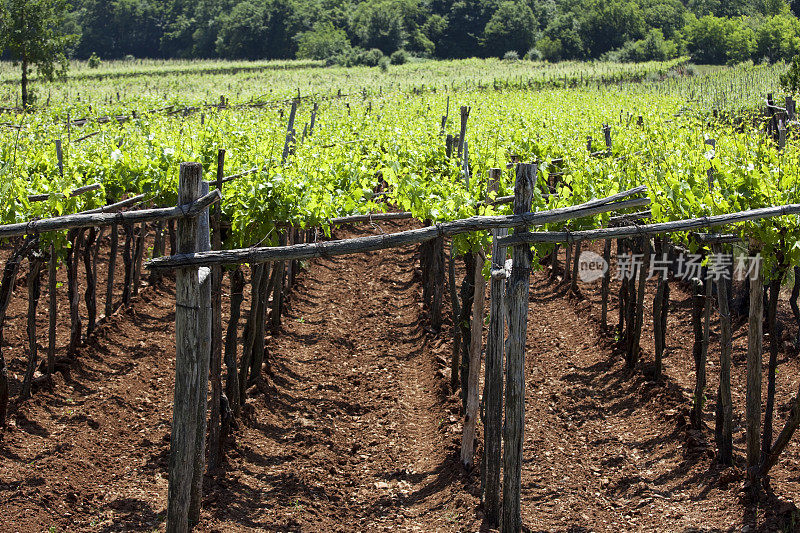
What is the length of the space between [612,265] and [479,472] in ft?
22.5

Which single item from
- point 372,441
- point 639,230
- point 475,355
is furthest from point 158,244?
point 639,230

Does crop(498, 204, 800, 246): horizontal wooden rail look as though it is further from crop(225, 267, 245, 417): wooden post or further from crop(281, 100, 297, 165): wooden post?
crop(281, 100, 297, 165): wooden post

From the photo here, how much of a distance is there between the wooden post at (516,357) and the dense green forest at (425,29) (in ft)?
201

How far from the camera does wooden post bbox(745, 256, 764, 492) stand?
229 inches

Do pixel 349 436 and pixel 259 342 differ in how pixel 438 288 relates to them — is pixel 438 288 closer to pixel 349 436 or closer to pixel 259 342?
pixel 259 342

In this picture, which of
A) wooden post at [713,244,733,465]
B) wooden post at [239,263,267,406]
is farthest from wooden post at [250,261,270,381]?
wooden post at [713,244,733,465]

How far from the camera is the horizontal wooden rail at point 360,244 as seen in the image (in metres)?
4.72

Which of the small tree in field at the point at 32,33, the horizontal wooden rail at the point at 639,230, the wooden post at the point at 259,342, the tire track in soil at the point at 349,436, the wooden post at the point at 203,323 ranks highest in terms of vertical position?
the small tree in field at the point at 32,33

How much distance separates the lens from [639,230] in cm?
501

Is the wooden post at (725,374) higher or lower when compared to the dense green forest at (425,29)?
lower

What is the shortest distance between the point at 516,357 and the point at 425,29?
7573cm

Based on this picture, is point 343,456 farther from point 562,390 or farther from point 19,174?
point 19,174

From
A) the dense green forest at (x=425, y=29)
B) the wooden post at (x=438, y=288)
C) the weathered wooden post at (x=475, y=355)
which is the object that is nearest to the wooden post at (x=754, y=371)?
the weathered wooden post at (x=475, y=355)

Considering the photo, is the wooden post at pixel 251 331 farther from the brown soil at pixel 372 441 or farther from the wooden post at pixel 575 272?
the wooden post at pixel 575 272
